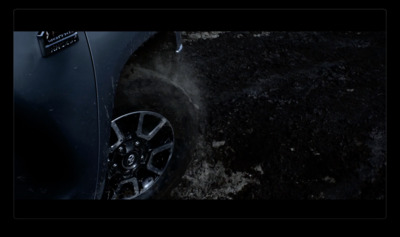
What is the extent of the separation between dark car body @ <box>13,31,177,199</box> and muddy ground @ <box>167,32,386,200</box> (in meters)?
1.03

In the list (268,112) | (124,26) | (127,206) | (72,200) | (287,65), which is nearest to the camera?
(72,200)

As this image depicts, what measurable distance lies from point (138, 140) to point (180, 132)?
323 mm

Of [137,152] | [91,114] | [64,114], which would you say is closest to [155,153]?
[137,152]

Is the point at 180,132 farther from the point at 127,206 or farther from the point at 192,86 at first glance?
the point at 192,86

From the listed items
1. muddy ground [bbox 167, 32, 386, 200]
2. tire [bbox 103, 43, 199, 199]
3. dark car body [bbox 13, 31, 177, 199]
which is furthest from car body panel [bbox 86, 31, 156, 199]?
muddy ground [bbox 167, 32, 386, 200]

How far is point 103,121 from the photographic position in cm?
166

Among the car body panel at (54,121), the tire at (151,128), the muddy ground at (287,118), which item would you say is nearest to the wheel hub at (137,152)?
the tire at (151,128)

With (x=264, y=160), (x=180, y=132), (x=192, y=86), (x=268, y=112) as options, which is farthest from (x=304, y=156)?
(x=192, y=86)

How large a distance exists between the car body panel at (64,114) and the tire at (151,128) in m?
0.48

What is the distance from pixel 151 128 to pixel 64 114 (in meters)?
0.94

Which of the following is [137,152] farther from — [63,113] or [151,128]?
[63,113]

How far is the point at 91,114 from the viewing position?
1575mm

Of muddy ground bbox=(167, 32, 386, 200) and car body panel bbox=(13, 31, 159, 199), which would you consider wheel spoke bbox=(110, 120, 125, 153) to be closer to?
car body panel bbox=(13, 31, 159, 199)

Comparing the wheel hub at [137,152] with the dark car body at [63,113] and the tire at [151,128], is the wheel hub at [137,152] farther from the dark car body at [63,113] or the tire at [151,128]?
the dark car body at [63,113]
